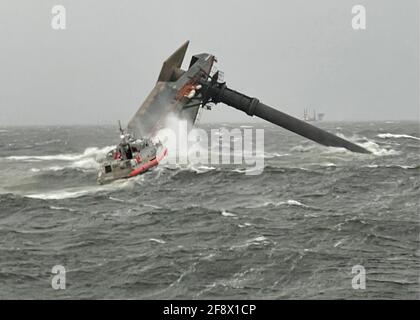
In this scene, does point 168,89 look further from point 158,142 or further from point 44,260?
point 44,260

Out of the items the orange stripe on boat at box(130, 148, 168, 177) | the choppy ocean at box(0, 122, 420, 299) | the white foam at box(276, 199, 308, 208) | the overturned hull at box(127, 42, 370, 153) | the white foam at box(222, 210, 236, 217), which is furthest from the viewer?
the overturned hull at box(127, 42, 370, 153)

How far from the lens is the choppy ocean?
1923cm

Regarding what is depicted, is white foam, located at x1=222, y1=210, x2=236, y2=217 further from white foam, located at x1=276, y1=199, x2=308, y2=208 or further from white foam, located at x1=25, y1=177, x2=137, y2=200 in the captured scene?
white foam, located at x1=25, y1=177, x2=137, y2=200

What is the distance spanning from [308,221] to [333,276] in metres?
9.22

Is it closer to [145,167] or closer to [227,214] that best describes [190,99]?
[145,167]

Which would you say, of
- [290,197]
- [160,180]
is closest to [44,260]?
[290,197]

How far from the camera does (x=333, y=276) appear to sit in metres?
20.0

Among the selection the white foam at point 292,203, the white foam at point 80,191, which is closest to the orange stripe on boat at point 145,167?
the white foam at point 80,191

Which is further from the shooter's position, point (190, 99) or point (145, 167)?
point (190, 99)

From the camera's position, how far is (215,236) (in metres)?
26.3

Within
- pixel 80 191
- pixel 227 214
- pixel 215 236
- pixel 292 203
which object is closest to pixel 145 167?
pixel 80 191

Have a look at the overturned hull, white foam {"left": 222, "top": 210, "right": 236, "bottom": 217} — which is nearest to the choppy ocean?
white foam {"left": 222, "top": 210, "right": 236, "bottom": 217}

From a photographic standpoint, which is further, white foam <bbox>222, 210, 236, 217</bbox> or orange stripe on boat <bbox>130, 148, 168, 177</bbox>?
orange stripe on boat <bbox>130, 148, 168, 177</bbox>

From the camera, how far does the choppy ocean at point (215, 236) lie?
1923cm
